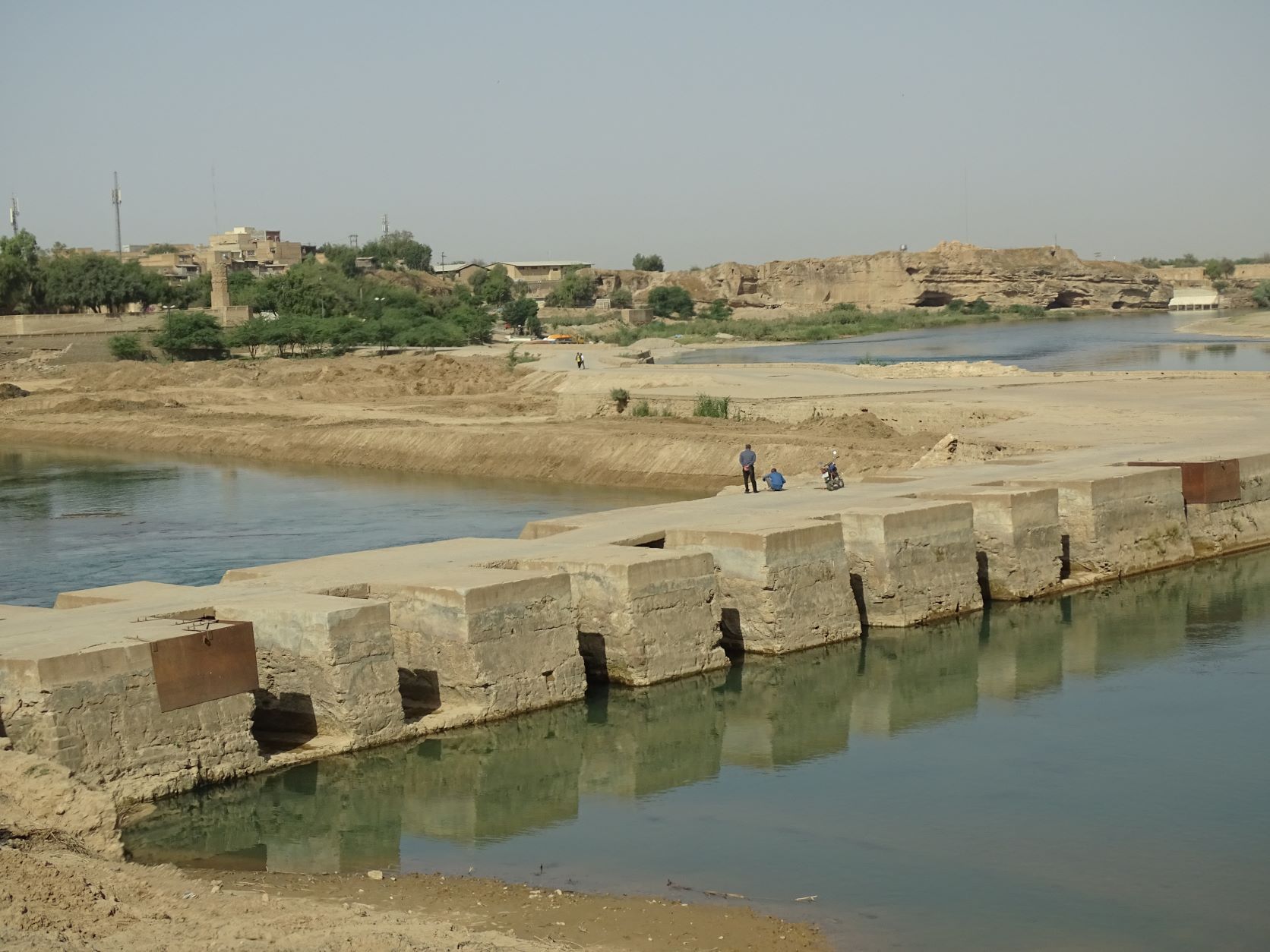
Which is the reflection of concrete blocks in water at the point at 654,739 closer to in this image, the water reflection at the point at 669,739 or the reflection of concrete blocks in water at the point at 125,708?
the water reflection at the point at 669,739

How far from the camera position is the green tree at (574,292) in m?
138

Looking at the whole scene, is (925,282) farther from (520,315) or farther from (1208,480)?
(1208,480)

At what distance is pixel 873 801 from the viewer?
11.8m

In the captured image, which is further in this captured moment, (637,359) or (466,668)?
(637,359)

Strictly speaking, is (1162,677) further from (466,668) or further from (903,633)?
(466,668)

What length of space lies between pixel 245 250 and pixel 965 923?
142 metres

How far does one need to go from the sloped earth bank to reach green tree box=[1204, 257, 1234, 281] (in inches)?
6843

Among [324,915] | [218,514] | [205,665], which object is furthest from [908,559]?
[218,514]

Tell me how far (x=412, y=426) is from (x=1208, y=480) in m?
25.5

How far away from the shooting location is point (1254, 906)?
9.55m

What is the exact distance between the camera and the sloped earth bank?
8125 mm

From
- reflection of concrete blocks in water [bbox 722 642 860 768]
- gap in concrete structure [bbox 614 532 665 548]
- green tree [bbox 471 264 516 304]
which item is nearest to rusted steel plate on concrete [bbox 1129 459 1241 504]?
reflection of concrete blocks in water [bbox 722 642 860 768]

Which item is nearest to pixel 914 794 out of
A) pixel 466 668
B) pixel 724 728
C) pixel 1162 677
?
pixel 724 728

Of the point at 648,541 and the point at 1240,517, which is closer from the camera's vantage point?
the point at 648,541
